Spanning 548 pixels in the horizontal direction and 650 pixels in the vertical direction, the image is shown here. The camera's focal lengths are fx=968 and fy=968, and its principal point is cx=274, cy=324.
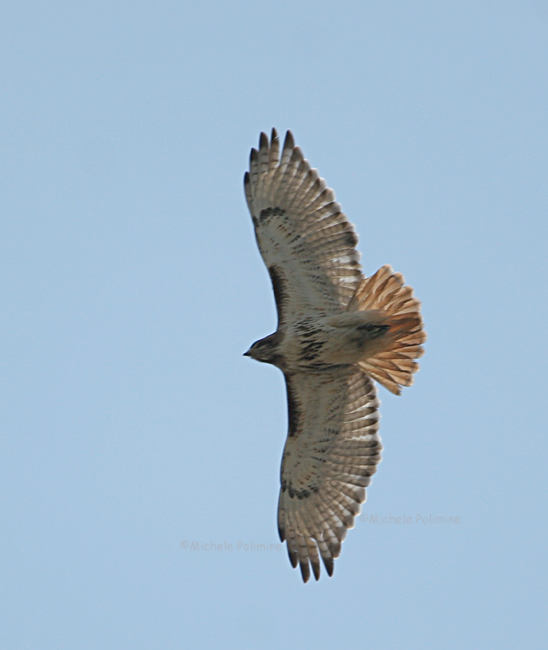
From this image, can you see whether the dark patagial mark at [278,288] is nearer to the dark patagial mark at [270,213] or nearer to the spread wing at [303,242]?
the spread wing at [303,242]

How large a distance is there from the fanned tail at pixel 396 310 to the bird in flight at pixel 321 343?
0.01 metres

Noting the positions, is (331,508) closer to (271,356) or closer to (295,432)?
(295,432)

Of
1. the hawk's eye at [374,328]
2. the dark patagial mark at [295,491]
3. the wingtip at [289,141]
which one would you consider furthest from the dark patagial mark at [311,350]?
the wingtip at [289,141]

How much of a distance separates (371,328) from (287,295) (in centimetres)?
100

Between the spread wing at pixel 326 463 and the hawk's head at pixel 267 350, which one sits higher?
the hawk's head at pixel 267 350

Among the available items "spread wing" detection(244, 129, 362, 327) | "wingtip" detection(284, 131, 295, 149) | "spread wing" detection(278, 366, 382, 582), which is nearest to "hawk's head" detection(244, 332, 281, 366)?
"spread wing" detection(244, 129, 362, 327)

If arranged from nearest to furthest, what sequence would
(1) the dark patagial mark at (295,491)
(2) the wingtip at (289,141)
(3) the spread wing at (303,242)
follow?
1. (3) the spread wing at (303,242)
2. (2) the wingtip at (289,141)
3. (1) the dark patagial mark at (295,491)

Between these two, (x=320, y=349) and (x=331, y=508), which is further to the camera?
(x=331, y=508)

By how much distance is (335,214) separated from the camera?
10000 millimetres

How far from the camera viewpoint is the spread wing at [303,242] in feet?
32.7

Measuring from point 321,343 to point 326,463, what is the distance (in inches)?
59.6

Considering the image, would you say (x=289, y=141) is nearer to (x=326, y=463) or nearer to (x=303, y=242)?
(x=303, y=242)

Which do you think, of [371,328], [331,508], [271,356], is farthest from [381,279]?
[331,508]

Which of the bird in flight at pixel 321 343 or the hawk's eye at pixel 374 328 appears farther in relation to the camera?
the bird in flight at pixel 321 343
